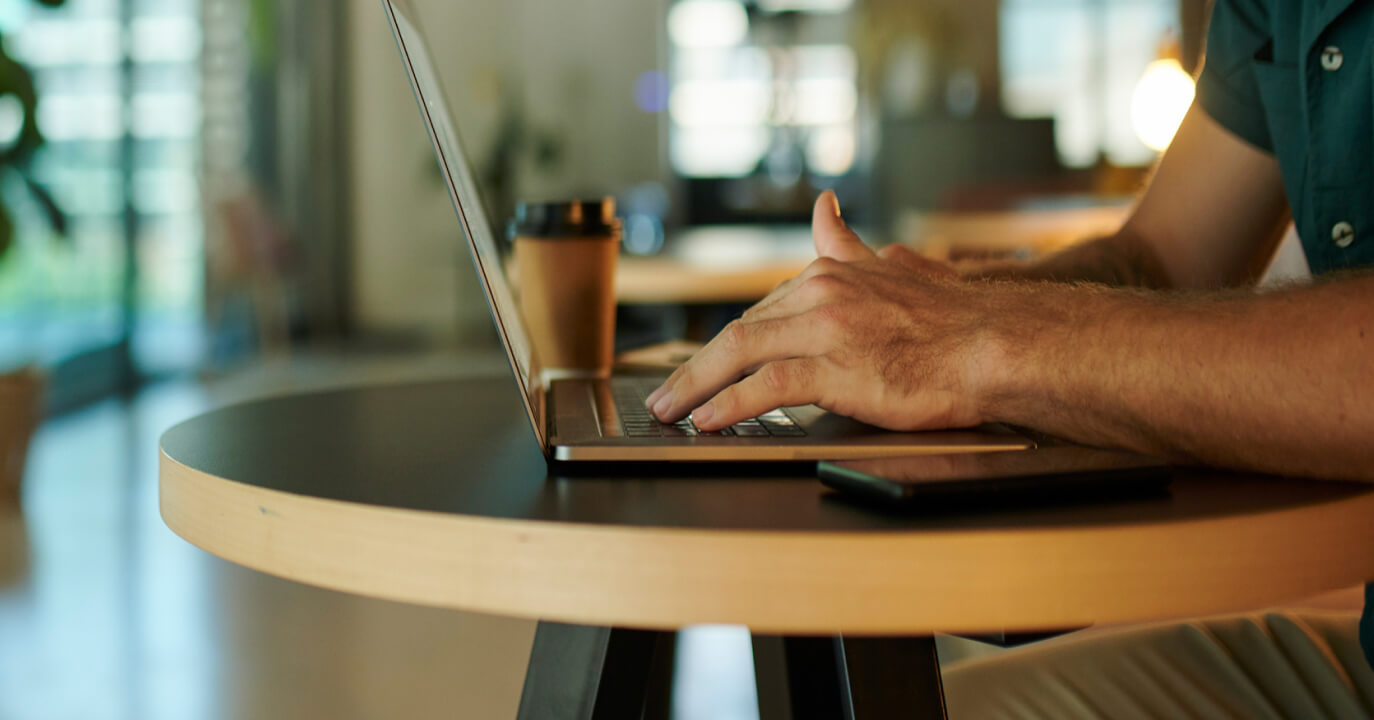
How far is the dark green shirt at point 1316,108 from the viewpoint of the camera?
0.86 m

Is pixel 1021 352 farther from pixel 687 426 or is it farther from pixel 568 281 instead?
pixel 568 281

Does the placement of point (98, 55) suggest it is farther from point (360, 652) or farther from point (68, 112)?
point (360, 652)

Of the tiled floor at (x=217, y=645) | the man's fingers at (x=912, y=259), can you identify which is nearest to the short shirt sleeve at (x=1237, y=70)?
Answer: the man's fingers at (x=912, y=259)

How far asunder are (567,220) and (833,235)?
A: 0.28 meters

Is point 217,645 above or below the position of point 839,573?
below

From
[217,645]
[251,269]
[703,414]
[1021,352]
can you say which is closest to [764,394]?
[703,414]

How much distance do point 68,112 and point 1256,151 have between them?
5.23 meters

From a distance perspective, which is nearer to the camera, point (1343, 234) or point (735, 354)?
point (735, 354)

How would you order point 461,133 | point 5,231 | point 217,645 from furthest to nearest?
point 461,133, point 5,231, point 217,645

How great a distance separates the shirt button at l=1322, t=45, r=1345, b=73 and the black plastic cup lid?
0.60 m

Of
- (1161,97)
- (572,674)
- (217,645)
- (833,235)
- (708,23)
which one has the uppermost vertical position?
(708,23)

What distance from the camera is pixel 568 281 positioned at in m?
1.03

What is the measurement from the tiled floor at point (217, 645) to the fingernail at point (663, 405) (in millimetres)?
1371

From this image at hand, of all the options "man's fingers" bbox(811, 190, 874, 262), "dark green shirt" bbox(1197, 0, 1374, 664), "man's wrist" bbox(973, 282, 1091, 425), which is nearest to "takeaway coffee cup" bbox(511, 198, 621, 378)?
"man's fingers" bbox(811, 190, 874, 262)
